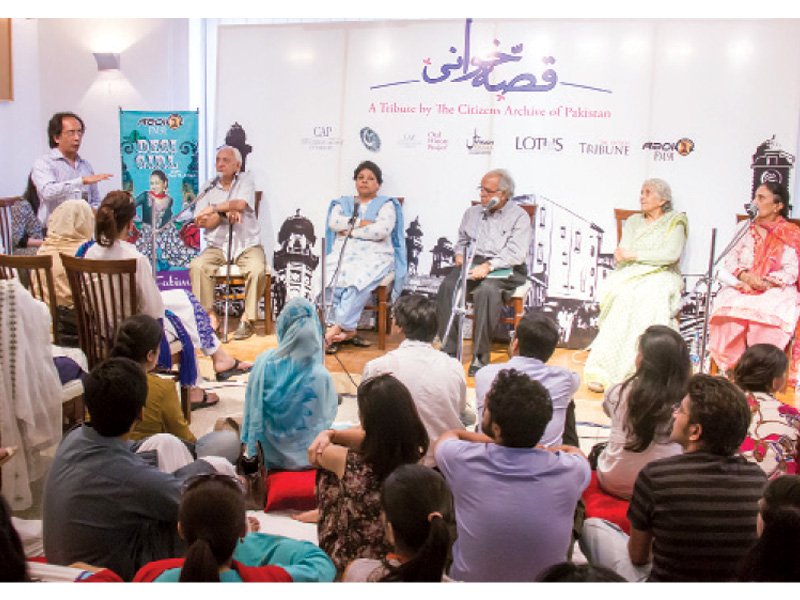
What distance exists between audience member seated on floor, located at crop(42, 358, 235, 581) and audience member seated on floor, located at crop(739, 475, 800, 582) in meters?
1.54

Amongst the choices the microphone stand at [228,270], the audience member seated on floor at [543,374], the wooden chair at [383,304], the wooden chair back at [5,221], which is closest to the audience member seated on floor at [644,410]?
the audience member seated on floor at [543,374]

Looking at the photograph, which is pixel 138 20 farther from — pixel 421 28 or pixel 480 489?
pixel 480 489

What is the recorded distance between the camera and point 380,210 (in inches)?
246

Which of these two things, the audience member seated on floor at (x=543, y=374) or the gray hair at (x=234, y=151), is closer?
the audience member seated on floor at (x=543, y=374)

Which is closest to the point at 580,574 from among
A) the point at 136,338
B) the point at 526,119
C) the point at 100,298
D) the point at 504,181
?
the point at 136,338

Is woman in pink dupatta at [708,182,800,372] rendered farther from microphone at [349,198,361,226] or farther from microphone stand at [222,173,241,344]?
microphone stand at [222,173,241,344]

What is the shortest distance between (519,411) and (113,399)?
114cm

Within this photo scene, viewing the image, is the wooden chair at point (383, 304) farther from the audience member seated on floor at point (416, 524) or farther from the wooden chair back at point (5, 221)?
the audience member seated on floor at point (416, 524)

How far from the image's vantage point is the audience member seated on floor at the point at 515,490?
2.65 meters

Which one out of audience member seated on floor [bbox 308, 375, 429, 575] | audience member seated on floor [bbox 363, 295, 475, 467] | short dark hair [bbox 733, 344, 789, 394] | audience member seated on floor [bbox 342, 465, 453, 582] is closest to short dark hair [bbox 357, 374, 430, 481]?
audience member seated on floor [bbox 308, 375, 429, 575]

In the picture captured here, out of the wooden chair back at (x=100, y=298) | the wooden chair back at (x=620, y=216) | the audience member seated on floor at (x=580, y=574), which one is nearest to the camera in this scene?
the audience member seated on floor at (x=580, y=574)

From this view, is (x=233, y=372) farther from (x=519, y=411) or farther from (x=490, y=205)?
(x=519, y=411)

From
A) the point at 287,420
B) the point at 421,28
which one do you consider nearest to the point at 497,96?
the point at 421,28

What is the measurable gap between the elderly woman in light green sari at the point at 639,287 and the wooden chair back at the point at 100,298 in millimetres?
2663
